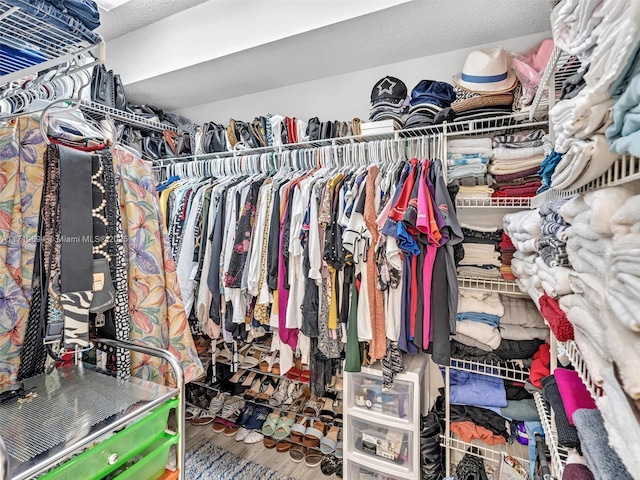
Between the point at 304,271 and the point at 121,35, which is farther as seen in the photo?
the point at 121,35

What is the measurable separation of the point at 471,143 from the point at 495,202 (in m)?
0.32

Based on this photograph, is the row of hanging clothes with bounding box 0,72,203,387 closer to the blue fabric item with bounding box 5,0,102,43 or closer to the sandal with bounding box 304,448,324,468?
the blue fabric item with bounding box 5,0,102,43

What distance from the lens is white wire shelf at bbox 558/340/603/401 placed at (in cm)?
46

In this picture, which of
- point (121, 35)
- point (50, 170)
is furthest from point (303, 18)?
point (121, 35)

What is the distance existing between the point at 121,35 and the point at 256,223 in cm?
177

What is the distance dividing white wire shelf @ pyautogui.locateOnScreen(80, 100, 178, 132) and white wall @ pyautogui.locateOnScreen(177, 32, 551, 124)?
0.38m

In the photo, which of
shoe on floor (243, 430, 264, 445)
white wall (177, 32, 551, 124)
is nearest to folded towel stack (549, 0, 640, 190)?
white wall (177, 32, 551, 124)

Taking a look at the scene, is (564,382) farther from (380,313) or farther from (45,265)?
(45,265)

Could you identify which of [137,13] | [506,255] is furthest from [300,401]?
[137,13]

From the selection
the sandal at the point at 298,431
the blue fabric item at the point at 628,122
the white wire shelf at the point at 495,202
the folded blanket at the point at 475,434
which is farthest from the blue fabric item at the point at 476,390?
the blue fabric item at the point at 628,122

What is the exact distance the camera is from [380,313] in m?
1.43

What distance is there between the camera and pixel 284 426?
2.04m

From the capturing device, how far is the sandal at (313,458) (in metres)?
1.88

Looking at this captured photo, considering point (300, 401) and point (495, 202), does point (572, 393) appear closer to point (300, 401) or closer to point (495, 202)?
point (495, 202)
